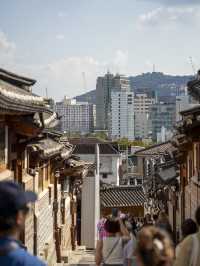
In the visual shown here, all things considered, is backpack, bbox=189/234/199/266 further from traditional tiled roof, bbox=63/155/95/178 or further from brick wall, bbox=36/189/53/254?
traditional tiled roof, bbox=63/155/95/178

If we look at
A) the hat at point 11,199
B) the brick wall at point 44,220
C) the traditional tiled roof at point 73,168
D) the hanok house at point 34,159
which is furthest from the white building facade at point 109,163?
the hat at point 11,199

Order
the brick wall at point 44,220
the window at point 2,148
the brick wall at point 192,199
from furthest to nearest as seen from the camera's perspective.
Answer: the brick wall at point 192,199, the brick wall at point 44,220, the window at point 2,148

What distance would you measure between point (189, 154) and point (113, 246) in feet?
47.8

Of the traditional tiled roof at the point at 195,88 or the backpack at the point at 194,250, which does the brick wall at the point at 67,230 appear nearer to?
the traditional tiled roof at the point at 195,88

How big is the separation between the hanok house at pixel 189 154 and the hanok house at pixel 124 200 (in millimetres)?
15365

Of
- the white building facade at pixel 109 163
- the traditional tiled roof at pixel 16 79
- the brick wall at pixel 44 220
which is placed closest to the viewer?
the traditional tiled roof at pixel 16 79

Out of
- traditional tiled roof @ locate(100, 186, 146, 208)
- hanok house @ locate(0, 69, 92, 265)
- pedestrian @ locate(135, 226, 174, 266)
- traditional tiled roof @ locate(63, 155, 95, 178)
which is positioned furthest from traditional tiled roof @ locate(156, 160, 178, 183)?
pedestrian @ locate(135, 226, 174, 266)

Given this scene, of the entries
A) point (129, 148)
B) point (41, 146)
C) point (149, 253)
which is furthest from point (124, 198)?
point (129, 148)

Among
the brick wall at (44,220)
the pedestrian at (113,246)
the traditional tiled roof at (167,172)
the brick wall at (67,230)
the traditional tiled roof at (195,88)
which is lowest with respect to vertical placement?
the brick wall at (67,230)

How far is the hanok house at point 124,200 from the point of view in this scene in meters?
45.4

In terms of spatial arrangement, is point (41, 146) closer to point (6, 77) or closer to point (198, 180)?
point (6, 77)

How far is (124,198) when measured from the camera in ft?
150

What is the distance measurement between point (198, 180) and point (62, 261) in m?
10.4

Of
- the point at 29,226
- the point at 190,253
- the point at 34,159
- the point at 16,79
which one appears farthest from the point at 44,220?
the point at 190,253
